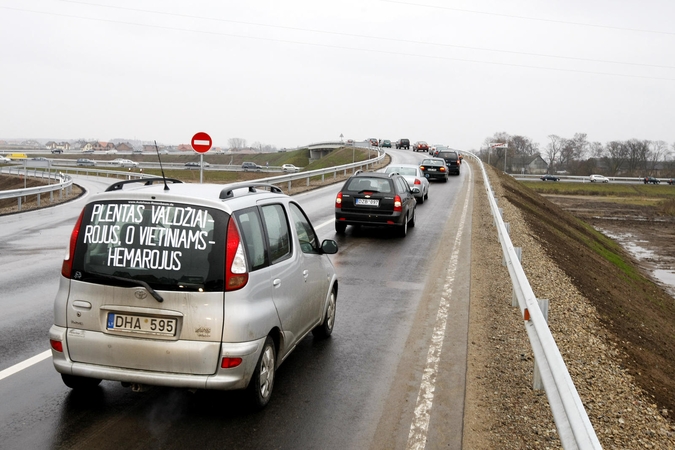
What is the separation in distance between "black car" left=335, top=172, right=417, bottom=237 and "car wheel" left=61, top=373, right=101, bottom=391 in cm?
1044

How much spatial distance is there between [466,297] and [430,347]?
255 cm

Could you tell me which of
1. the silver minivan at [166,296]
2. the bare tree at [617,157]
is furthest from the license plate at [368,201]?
the bare tree at [617,157]

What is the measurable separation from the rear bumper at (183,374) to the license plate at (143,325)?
0.29 metres

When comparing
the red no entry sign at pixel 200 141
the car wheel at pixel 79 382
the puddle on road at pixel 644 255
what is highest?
the red no entry sign at pixel 200 141

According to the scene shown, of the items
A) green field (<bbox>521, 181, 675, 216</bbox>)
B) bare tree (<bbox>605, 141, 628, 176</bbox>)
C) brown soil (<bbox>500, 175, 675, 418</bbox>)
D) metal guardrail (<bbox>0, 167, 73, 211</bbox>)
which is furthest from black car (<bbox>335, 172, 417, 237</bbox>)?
bare tree (<bbox>605, 141, 628, 176</bbox>)

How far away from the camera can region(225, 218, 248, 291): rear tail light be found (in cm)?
448

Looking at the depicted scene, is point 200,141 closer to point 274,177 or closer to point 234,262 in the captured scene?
point 274,177

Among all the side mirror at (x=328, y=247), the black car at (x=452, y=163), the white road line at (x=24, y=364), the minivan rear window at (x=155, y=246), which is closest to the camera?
the minivan rear window at (x=155, y=246)

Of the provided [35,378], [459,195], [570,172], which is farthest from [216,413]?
[570,172]

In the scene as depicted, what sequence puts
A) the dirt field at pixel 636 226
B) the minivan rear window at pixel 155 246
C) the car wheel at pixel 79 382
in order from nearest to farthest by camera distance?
1. the minivan rear window at pixel 155 246
2. the car wheel at pixel 79 382
3. the dirt field at pixel 636 226

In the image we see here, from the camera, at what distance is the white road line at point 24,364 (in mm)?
5385

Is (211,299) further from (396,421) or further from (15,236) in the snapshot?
(15,236)

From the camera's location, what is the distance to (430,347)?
668cm

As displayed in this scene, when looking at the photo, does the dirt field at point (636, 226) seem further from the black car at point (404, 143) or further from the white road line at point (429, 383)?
the black car at point (404, 143)
